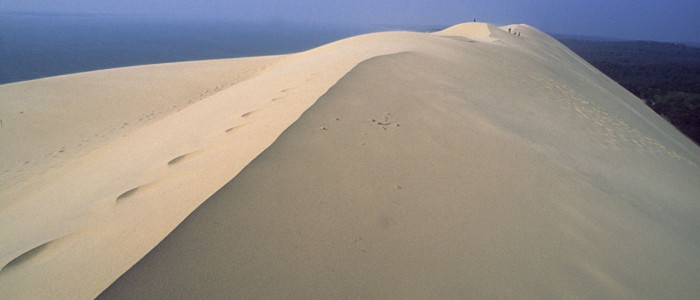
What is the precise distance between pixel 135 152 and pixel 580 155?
6198mm

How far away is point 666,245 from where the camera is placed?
8.36ft

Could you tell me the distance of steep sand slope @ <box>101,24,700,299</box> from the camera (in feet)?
5.39

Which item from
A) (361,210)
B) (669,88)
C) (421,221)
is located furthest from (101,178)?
(669,88)

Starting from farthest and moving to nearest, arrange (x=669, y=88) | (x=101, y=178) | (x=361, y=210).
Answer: (x=669, y=88), (x=101, y=178), (x=361, y=210)

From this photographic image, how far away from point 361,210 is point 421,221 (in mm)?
A: 400

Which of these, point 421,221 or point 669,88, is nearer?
point 421,221

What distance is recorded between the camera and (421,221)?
2.16 meters

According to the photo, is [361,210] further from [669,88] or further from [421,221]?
[669,88]

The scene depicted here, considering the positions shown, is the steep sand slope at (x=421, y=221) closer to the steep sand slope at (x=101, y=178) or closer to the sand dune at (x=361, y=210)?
the sand dune at (x=361, y=210)

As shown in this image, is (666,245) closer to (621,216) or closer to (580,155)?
(621,216)

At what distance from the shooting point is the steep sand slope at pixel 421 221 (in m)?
1.64

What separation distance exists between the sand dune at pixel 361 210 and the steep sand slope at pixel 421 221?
1cm

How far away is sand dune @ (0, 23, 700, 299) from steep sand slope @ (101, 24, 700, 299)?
0.01m

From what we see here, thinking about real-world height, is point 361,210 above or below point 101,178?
above
